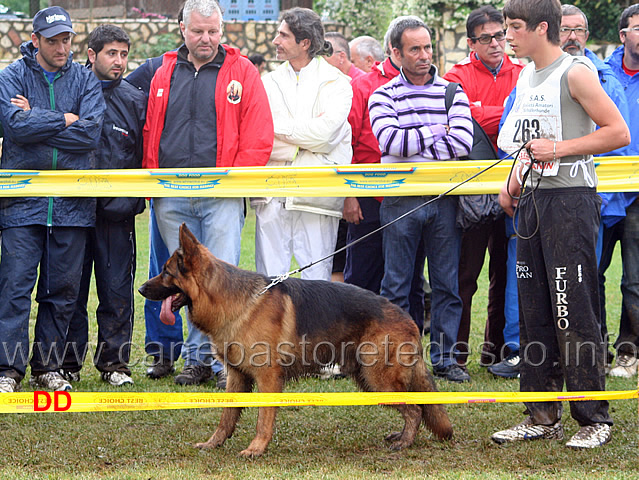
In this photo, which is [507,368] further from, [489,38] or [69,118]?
[69,118]

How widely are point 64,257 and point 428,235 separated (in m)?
2.81

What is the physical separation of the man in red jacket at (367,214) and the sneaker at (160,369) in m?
1.77

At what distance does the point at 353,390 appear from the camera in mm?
6121

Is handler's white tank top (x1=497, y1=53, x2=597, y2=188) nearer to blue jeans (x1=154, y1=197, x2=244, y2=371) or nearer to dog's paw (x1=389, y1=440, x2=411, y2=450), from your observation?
dog's paw (x1=389, y1=440, x2=411, y2=450)

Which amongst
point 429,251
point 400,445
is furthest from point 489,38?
point 400,445

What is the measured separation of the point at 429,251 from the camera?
6.31 meters

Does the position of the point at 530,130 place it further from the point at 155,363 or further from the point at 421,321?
the point at 155,363

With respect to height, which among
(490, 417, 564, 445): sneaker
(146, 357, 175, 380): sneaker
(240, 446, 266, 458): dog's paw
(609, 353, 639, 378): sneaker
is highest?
(490, 417, 564, 445): sneaker

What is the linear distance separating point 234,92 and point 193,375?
88.9 inches

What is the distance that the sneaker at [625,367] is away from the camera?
641cm

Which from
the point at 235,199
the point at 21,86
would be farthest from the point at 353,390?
the point at 21,86

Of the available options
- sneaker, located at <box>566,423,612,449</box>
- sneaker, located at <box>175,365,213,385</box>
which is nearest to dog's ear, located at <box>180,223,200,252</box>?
sneaker, located at <box>175,365,213,385</box>

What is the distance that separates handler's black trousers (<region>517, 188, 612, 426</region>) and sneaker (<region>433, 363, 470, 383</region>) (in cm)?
146

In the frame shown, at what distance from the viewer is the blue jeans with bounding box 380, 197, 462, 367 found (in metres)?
6.20
